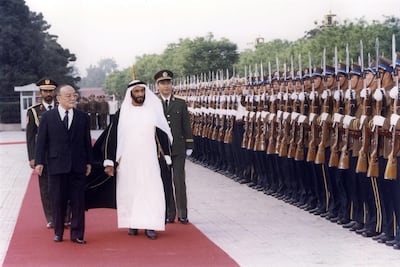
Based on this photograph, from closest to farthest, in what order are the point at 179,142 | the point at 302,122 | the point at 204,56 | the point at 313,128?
the point at 313,128
the point at 179,142
the point at 302,122
the point at 204,56

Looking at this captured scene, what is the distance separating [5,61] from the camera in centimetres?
4397

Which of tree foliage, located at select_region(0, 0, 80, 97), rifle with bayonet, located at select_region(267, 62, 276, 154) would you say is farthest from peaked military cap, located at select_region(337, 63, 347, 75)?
tree foliage, located at select_region(0, 0, 80, 97)

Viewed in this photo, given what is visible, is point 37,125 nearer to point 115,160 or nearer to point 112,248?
point 115,160

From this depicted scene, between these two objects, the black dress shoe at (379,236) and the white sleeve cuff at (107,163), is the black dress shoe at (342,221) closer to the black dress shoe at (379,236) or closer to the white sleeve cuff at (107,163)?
the black dress shoe at (379,236)

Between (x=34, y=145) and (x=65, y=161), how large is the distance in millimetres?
1396

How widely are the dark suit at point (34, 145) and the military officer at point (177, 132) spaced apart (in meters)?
1.40

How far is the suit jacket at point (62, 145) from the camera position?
8.80 meters

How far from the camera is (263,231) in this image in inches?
372

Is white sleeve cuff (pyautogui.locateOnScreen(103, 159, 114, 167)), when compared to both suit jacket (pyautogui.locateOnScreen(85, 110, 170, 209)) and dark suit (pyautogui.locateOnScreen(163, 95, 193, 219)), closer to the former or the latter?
suit jacket (pyautogui.locateOnScreen(85, 110, 170, 209))

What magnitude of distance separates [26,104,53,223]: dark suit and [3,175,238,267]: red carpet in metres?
0.24

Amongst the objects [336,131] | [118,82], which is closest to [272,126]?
[336,131]

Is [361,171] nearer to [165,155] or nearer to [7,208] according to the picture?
[165,155]

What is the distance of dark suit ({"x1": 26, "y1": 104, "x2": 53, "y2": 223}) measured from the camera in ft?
32.5

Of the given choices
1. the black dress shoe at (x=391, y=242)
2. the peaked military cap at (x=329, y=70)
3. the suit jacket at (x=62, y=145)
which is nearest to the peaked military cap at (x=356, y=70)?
the peaked military cap at (x=329, y=70)
